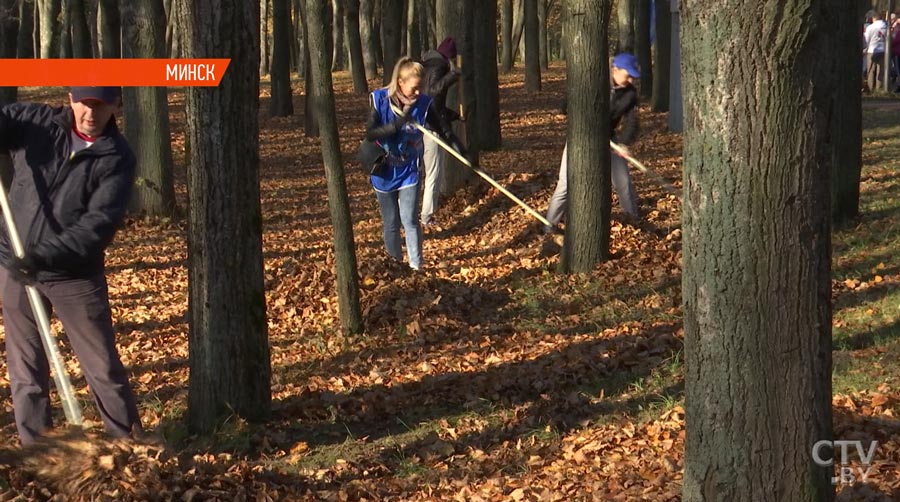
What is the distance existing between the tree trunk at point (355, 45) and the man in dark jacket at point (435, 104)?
13682 mm

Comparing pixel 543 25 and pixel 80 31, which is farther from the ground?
pixel 543 25

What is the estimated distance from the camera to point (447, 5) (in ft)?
49.9

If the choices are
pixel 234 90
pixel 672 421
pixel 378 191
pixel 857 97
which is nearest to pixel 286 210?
pixel 378 191

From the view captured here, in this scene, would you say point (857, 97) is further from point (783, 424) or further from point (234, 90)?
point (783, 424)

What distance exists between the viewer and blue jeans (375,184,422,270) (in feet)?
33.0

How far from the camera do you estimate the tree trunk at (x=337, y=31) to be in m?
36.5

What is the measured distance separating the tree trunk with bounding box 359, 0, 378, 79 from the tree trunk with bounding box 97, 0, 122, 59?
51.8 feet

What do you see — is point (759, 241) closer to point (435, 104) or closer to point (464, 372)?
point (464, 372)

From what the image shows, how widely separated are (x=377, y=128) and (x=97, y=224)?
4368mm

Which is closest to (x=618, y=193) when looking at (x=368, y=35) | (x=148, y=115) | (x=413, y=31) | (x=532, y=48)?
(x=148, y=115)

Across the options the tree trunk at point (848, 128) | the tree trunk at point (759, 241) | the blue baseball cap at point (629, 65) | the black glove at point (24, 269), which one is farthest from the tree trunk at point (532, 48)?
the tree trunk at point (759, 241)

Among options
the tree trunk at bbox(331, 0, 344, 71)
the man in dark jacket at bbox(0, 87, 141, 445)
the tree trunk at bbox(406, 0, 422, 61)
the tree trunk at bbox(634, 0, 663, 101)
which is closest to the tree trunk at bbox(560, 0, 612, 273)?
the man in dark jacket at bbox(0, 87, 141, 445)

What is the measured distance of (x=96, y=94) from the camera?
572 cm

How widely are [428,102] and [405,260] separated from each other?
6.02 ft
